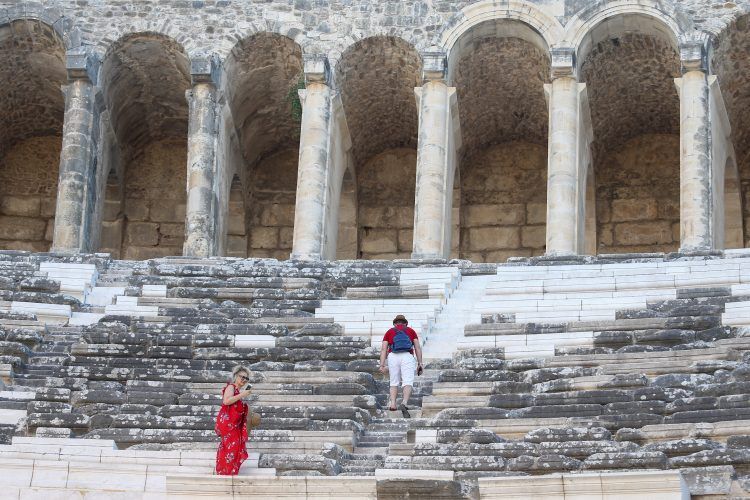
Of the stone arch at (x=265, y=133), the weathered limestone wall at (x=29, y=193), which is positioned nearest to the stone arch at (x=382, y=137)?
the stone arch at (x=265, y=133)

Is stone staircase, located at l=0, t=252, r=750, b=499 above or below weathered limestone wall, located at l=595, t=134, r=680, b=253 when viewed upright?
below

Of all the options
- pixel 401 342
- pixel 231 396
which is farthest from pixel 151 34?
pixel 231 396

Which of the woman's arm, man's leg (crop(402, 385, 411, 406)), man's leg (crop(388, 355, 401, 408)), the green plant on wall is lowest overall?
the woman's arm

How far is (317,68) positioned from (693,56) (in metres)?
6.35

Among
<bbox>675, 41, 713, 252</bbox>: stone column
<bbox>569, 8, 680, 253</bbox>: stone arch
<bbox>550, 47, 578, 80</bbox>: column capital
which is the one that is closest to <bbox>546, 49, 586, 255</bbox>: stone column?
<bbox>550, 47, 578, 80</bbox>: column capital

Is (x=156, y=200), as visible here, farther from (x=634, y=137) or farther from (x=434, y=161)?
(x=634, y=137)

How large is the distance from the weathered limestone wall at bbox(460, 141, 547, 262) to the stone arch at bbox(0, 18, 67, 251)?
8.09m

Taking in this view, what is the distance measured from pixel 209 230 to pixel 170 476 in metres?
12.3

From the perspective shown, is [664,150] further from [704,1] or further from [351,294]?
[351,294]

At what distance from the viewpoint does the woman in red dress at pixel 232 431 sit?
1758 cm

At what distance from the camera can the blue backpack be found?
65.3 feet

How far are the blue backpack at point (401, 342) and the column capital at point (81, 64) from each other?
12.3m

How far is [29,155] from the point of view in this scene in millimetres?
34844

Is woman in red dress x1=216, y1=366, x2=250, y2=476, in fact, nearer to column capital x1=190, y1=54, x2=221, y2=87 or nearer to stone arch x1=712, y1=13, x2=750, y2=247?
column capital x1=190, y1=54, x2=221, y2=87
